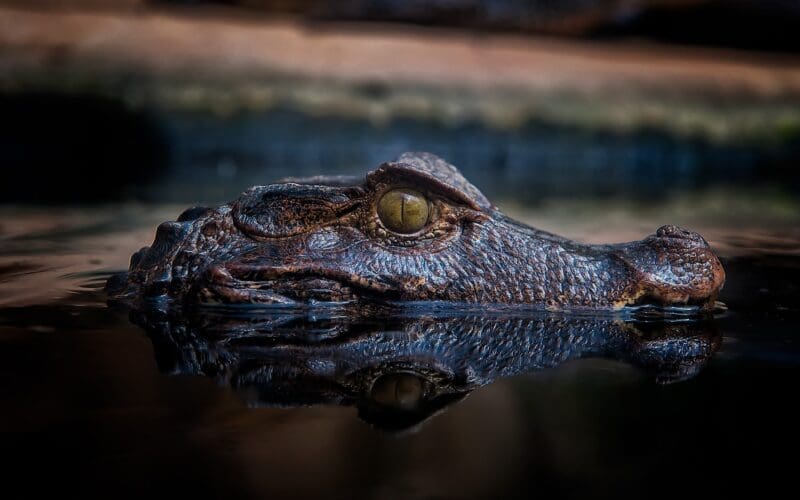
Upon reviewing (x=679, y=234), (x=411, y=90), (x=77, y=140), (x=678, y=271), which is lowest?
(x=77, y=140)

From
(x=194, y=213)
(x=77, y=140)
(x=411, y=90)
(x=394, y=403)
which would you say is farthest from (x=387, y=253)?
(x=77, y=140)

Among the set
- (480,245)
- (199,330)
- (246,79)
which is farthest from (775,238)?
(246,79)

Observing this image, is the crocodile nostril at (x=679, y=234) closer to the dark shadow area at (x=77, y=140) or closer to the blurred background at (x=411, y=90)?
the blurred background at (x=411, y=90)

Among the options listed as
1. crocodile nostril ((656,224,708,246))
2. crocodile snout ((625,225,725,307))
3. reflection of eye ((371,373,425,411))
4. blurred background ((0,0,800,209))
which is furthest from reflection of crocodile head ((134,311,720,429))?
blurred background ((0,0,800,209))

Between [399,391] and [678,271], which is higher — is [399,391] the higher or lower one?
the lower one

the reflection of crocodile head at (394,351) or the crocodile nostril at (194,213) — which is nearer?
the reflection of crocodile head at (394,351)

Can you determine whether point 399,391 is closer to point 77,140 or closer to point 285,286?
point 285,286

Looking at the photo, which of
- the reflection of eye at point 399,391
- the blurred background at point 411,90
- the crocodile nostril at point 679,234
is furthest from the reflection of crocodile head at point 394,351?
the blurred background at point 411,90
